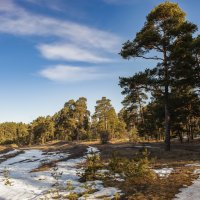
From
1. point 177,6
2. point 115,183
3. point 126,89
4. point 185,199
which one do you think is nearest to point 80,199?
point 115,183

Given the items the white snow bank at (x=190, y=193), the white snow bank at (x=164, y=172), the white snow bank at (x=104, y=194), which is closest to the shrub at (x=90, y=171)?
the white snow bank at (x=104, y=194)

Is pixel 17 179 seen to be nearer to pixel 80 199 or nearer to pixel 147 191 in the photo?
pixel 80 199

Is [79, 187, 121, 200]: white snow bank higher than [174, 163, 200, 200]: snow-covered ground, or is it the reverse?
[174, 163, 200, 200]: snow-covered ground

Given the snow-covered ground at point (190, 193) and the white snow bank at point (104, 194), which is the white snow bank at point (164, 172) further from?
the white snow bank at point (104, 194)

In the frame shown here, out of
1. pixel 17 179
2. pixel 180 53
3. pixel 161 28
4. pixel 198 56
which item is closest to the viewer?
pixel 17 179

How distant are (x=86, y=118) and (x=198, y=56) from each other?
62.6m

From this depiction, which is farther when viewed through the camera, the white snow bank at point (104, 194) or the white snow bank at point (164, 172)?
the white snow bank at point (164, 172)

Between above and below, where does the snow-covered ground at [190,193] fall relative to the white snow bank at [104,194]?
above

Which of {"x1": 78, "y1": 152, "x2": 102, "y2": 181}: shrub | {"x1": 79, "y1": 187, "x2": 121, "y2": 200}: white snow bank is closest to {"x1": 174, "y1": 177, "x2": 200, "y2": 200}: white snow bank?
{"x1": 79, "y1": 187, "x2": 121, "y2": 200}: white snow bank

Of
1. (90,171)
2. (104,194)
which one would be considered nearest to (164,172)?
(90,171)

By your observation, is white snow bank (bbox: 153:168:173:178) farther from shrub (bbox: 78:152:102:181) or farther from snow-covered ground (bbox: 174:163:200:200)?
shrub (bbox: 78:152:102:181)

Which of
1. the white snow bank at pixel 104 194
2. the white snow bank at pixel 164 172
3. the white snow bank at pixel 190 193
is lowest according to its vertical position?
the white snow bank at pixel 104 194

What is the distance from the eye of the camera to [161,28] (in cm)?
2611

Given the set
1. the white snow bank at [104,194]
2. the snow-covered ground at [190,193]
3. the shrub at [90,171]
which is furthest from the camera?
the shrub at [90,171]
